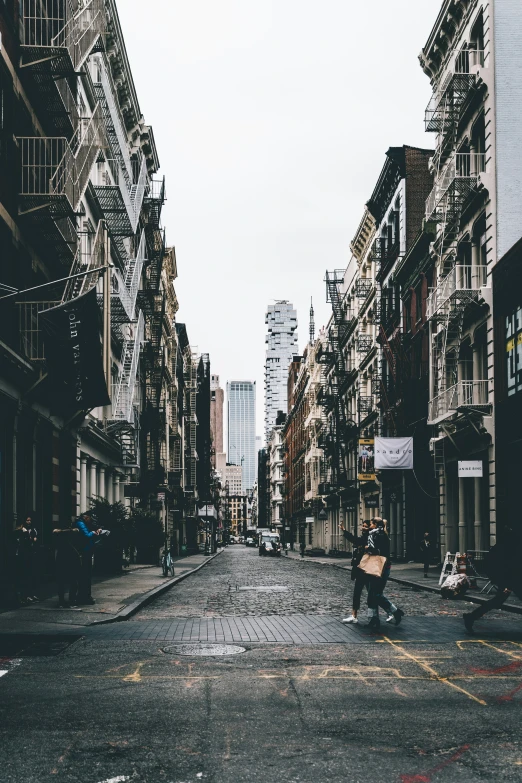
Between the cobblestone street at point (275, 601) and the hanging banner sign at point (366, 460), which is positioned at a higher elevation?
the hanging banner sign at point (366, 460)

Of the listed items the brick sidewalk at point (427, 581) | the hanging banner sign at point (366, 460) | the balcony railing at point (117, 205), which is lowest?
the brick sidewalk at point (427, 581)

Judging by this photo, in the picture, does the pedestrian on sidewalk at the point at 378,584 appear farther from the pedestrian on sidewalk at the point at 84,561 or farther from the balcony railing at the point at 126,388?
the balcony railing at the point at 126,388

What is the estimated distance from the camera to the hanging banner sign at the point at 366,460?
146 feet

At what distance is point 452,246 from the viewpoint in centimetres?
3425

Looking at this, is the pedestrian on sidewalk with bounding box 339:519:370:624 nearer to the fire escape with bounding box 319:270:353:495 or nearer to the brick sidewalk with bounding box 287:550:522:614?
the brick sidewalk with bounding box 287:550:522:614

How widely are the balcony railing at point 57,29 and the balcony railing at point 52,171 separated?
5.78 ft

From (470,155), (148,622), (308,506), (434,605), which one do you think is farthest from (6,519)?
(308,506)

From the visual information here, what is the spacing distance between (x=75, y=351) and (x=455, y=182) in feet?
53.0

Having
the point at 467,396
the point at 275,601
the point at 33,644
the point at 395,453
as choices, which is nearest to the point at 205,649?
the point at 33,644

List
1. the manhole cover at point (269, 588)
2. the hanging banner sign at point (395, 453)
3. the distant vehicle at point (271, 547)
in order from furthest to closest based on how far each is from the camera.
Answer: the distant vehicle at point (271, 547), the hanging banner sign at point (395, 453), the manhole cover at point (269, 588)

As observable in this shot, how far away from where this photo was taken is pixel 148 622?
16172mm

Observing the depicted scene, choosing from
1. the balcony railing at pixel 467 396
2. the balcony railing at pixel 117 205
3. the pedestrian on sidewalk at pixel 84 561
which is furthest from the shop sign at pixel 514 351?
the pedestrian on sidewalk at pixel 84 561

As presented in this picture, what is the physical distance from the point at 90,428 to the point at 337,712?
24008mm

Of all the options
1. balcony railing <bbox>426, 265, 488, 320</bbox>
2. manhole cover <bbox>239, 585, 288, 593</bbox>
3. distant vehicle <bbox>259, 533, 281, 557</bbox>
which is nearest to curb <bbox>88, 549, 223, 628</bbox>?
manhole cover <bbox>239, 585, 288, 593</bbox>
